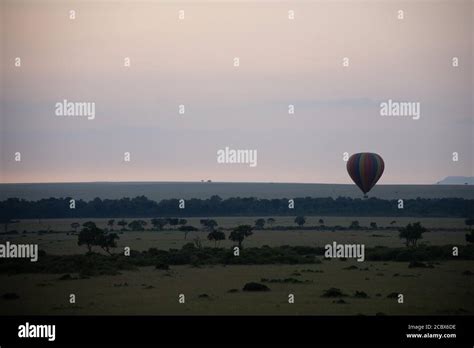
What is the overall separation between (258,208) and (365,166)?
110 ft

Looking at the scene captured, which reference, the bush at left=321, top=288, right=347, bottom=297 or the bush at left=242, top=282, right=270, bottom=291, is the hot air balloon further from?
the bush at left=321, top=288, right=347, bottom=297

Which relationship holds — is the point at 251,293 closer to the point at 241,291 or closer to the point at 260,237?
the point at 241,291

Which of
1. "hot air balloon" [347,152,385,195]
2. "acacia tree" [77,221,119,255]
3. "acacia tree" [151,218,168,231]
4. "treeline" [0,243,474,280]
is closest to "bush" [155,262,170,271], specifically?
"treeline" [0,243,474,280]

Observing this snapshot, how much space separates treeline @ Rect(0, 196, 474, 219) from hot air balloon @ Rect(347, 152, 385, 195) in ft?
71.2

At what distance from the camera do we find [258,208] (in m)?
92.1

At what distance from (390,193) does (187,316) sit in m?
86.7

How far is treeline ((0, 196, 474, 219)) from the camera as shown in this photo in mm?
84188

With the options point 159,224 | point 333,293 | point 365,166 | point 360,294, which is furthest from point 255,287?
point 159,224

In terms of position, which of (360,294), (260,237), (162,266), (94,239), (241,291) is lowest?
(360,294)

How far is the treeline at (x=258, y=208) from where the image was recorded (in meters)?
84.2

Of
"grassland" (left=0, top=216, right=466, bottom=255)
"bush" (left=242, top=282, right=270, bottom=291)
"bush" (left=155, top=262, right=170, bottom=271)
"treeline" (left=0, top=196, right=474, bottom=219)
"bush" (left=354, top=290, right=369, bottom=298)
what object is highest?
"treeline" (left=0, top=196, right=474, bottom=219)

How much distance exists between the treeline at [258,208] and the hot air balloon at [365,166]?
21.7m

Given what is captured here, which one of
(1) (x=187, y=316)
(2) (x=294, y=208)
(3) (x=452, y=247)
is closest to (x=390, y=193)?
(2) (x=294, y=208)

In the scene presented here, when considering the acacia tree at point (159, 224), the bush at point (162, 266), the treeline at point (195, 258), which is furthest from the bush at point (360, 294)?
the acacia tree at point (159, 224)
